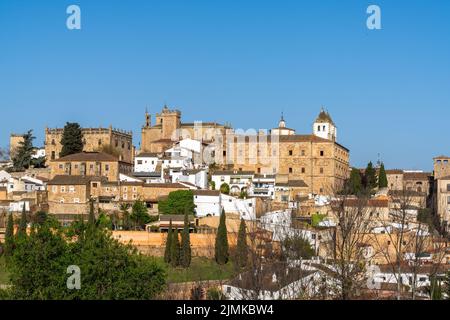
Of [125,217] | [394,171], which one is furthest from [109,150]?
[394,171]

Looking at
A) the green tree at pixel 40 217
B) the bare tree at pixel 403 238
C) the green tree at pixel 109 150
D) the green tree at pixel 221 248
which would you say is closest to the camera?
the bare tree at pixel 403 238

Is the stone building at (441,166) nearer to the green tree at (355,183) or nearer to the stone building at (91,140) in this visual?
the green tree at (355,183)

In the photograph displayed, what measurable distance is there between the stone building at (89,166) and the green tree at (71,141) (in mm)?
4752

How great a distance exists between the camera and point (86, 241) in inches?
1030

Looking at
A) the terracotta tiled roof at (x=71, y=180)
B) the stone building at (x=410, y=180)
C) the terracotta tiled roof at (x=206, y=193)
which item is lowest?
the terracotta tiled roof at (x=206, y=193)

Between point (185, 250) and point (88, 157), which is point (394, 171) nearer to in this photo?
point (88, 157)

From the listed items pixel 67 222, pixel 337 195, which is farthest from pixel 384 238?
pixel 67 222

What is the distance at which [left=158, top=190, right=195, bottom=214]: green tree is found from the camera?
46.1m

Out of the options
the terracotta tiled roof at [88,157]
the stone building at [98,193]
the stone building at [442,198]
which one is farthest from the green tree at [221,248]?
the terracotta tiled roof at [88,157]

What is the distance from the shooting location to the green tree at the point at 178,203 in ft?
151

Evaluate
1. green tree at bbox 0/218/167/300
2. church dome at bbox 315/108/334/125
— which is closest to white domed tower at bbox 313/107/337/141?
church dome at bbox 315/108/334/125

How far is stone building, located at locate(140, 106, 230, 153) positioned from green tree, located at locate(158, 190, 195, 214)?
64.9ft
